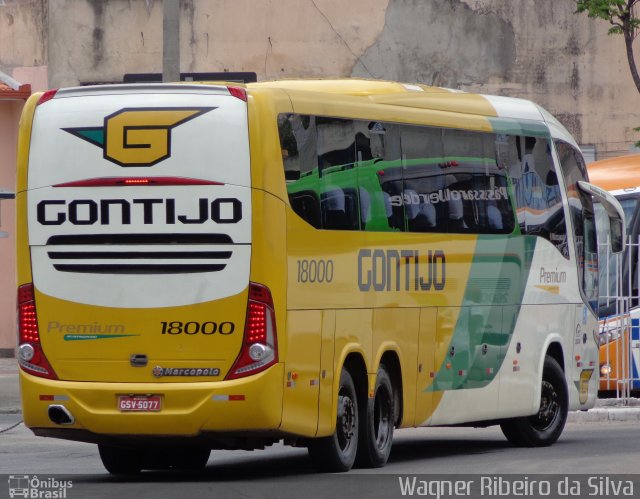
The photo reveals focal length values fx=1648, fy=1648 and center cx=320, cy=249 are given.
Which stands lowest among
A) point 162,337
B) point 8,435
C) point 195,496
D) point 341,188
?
point 8,435

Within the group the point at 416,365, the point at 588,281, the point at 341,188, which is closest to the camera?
the point at 341,188

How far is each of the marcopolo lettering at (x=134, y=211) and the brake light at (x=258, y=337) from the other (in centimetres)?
62

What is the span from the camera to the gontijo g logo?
12.8 metres

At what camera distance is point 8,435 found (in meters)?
19.7

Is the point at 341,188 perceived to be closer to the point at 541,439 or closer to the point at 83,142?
the point at 83,142

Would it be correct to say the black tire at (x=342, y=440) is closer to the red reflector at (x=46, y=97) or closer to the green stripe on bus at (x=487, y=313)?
the green stripe on bus at (x=487, y=313)

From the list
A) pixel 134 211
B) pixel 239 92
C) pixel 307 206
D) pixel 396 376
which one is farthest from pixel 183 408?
pixel 396 376

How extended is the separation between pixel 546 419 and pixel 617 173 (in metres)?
7.27

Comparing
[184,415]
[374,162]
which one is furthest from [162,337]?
[374,162]

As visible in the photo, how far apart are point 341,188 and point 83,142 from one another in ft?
7.27

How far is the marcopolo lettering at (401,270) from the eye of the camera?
46.2ft

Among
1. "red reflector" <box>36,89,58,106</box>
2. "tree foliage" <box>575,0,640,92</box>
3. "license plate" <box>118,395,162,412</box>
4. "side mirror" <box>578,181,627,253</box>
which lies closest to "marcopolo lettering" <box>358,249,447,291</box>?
"license plate" <box>118,395,162,412</box>

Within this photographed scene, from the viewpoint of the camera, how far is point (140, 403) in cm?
1270

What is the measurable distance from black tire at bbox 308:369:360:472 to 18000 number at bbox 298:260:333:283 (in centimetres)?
87
